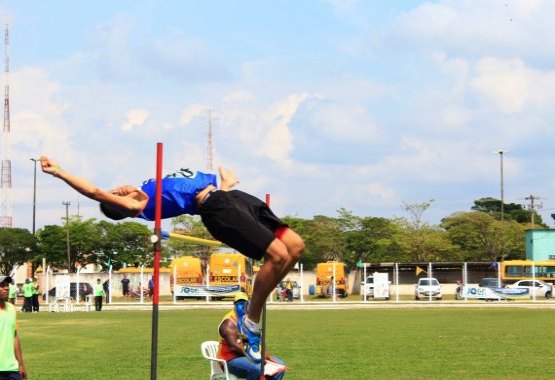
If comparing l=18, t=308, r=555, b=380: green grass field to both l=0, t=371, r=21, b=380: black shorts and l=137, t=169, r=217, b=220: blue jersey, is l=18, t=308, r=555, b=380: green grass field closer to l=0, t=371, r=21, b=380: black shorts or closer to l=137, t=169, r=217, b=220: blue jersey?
l=0, t=371, r=21, b=380: black shorts

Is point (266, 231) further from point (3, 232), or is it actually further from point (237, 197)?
point (3, 232)

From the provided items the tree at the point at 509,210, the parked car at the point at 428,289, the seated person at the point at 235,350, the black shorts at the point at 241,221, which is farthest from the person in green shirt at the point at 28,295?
the tree at the point at 509,210

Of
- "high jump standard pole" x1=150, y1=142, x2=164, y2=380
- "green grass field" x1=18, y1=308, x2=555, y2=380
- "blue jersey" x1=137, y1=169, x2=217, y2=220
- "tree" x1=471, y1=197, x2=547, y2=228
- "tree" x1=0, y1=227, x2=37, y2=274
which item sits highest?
"tree" x1=471, y1=197, x2=547, y2=228

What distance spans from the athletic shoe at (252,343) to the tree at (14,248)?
8955cm

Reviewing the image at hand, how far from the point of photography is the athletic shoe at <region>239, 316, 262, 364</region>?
8.38 m

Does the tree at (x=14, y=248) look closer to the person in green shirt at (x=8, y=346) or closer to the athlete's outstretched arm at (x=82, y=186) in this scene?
the person in green shirt at (x=8, y=346)

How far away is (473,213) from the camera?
300 feet

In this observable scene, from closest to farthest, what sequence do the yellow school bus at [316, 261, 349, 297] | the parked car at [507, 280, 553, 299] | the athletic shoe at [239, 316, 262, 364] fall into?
1. the athletic shoe at [239, 316, 262, 364]
2. the parked car at [507, 280, 553, 299]
3. the yellow school bus at [316, 261, 349, 297]

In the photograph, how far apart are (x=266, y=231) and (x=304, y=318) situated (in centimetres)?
2827

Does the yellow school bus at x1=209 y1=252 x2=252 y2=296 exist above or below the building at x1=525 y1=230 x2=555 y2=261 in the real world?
below

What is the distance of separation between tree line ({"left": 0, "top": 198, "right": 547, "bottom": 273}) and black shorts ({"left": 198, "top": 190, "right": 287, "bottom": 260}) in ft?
250

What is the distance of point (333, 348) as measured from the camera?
2142 centimetres

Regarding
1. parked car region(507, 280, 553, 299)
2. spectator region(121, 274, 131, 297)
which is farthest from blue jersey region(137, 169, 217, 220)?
parked car region(507, 280, 553, 299)

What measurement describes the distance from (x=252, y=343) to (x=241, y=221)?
1744 mm
